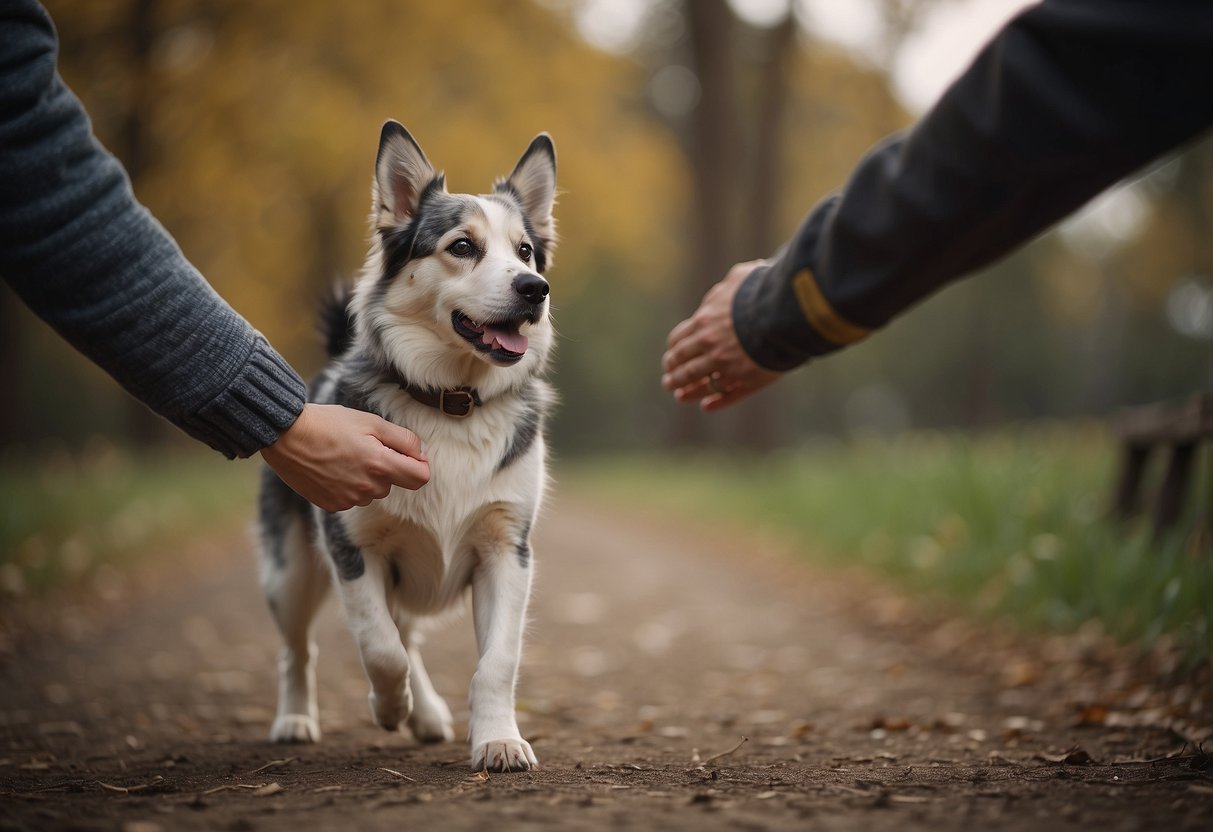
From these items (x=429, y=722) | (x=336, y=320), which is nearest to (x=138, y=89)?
(x=336, y=320)

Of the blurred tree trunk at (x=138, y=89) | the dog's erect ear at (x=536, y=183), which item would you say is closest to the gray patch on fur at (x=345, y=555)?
the dog's erect ear at (x=536, y=183)

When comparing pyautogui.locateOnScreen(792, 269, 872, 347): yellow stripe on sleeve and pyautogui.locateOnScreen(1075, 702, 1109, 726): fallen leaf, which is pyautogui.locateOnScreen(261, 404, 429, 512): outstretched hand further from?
pyautogui.locateOnScreen(1075, 702, 1109, 726): fallen leaf

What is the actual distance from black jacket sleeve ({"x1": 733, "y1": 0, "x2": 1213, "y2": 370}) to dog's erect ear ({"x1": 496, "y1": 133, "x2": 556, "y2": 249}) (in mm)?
1022

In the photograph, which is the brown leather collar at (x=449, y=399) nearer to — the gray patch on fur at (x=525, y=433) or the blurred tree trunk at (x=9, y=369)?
the gray patch on fur at (x=525, y=433)

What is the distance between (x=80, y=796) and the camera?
2.27 metres

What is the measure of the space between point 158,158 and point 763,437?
27.1ft

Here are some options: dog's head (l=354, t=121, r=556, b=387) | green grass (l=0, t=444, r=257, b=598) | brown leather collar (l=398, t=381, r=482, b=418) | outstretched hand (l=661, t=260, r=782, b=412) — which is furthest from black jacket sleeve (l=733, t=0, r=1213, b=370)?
green grass (l=0, t=444, r=257, b=598)

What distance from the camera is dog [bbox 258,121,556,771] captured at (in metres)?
2.92

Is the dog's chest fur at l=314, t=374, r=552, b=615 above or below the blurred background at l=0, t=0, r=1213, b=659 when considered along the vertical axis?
below

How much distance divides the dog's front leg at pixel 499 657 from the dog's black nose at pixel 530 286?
753mm

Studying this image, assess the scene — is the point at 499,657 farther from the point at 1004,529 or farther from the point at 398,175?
the point at 1004,529

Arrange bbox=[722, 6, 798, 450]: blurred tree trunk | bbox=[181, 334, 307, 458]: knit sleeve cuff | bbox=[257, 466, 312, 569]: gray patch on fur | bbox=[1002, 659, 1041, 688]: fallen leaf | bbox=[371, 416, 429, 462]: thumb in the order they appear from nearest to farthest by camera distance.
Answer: bbox=[181, 334, 307, 458]: knit sleeve cuff, bbox=[371, 416, 429, 462]: thumb, bbox=[257, 466, 312, 569]: gray patch on fur, bbox=[1002, 659, 1041, 688]: fallen leaf, bbox=[722, 6, 798, 450]: blurred tree trunk

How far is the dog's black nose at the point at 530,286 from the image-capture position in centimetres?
308

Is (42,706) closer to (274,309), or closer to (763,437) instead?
(763,437)
